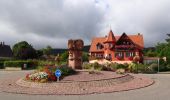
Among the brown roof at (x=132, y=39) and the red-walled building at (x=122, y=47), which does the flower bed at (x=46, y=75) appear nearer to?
the red-walled building at (x=122, y=47)

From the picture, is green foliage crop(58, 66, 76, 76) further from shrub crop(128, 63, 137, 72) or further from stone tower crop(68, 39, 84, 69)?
shrub crop(128, 63, 137, 72)

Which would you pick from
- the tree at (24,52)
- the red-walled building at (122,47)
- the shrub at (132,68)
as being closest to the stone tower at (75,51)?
the shrub at (132,68)

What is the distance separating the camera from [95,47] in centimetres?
7956

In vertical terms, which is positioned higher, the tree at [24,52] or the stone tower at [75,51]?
the tree at [24,52]

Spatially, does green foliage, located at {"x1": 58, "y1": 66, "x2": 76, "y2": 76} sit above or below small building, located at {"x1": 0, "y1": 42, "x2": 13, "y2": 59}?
below

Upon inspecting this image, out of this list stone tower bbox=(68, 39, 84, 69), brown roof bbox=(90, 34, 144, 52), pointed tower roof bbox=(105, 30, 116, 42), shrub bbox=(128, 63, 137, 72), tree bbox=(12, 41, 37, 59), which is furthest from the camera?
tree bbox=(12, 41, 37, 59)

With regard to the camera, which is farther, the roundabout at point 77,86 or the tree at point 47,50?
the tree at point 47,50

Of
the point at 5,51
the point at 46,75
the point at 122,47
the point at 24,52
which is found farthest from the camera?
the point at 5,51

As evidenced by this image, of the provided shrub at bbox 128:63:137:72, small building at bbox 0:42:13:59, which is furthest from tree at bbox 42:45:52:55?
shrub at bbox 128:63:137:72

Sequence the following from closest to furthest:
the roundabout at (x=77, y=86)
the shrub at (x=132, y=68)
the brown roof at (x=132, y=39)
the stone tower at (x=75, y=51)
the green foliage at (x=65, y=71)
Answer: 1. the roundabout at (x=77, y=86)
2. the green foliage at (x=65, y=71)
3. the stone tower at (x=75, y=51)
4. the shrub at (x=132, y=68)
5. the brown roof at (x=132, y=39)

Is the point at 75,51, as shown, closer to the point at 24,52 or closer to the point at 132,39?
the point at 132,39

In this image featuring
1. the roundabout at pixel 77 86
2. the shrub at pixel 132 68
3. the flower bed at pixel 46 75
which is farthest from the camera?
the shrub at pixel 132 68

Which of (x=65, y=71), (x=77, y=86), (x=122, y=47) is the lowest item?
(x=77, y=86)

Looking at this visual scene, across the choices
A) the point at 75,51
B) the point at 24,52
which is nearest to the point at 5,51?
the point at 24,52
